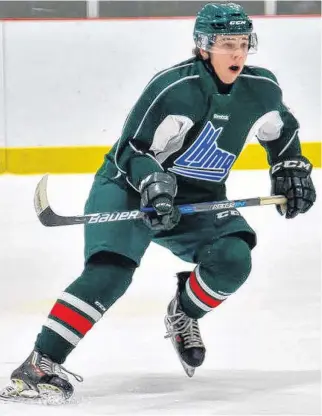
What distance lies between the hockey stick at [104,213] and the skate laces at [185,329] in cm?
31

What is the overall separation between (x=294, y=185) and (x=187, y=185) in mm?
264

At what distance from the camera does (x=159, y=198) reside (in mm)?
2732

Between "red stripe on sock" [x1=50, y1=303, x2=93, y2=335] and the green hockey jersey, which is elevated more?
the green hockey jersey

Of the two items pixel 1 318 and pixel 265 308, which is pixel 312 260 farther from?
pixel 1 318

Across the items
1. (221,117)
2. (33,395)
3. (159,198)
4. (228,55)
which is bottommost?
(33,395)

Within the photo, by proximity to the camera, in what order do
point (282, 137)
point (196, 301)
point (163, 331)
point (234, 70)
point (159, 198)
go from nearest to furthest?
point (159, 198) → point (234, 70) → point (196, 301) → point (282, 137) → point (163, 331)

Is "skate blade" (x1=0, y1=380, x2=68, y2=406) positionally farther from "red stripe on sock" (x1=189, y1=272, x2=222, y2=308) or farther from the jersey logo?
the jersey logo

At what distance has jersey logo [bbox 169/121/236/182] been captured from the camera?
2908 mm

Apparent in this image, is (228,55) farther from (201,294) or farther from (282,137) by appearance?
(201,294)

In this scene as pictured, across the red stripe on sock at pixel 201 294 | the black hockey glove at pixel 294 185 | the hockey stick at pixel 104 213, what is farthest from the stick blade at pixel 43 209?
the black hockey glove at pixel 294 185

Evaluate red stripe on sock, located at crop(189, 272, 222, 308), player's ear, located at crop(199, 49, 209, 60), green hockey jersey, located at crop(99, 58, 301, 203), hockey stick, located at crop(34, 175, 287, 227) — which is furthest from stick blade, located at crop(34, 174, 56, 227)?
player's ear, located at crop(199, 49, 209, 60)

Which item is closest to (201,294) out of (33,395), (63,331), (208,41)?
(63,331)

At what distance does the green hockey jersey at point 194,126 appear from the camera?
9.28 feet

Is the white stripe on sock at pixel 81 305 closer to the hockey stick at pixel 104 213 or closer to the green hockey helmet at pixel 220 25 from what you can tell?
the hockey stick at pixel 104 213
